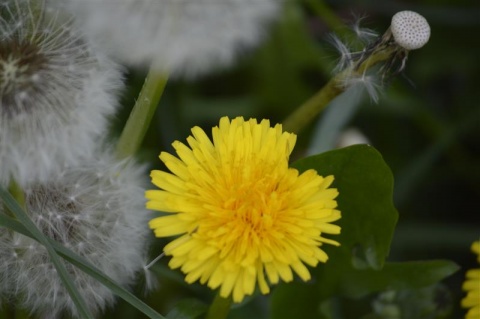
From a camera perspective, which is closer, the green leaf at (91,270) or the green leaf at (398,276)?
the green leaf at (91,270)

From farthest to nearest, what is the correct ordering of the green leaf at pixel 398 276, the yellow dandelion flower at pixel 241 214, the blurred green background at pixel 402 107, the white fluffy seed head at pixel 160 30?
the blurred green background at pixel 402 107
the green leaf at pixel 398 276
the white fluffy seed head at pixel 160 30
the yellow dandelion flower at pixel 241 214

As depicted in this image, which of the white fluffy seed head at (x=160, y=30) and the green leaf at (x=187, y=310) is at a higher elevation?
the white fluffy seed head at (x=160, y=30)

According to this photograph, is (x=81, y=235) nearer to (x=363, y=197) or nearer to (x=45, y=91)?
(x=45, y=91)

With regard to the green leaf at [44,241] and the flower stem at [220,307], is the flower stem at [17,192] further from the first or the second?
the flower stem at [220,307]

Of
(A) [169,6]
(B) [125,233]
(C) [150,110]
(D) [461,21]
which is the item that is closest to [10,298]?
(B) [125,233]

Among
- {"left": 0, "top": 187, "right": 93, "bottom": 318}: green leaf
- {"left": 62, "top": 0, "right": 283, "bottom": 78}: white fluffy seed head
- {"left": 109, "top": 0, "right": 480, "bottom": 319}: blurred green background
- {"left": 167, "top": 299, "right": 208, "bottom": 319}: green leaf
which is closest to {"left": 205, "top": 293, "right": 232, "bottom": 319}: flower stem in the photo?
{"left": 167, "top": 299, "right": 208, "bottom": 319}: green leaf

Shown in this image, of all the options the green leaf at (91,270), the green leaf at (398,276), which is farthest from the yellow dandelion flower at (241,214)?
the green leaf at (398,276)

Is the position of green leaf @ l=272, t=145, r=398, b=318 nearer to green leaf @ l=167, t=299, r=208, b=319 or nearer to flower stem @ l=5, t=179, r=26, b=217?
green leaf @ l=167, t=299, r=208, b=319

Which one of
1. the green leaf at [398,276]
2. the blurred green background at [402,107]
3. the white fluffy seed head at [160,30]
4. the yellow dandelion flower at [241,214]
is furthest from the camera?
the blurred green background at [402,107]
